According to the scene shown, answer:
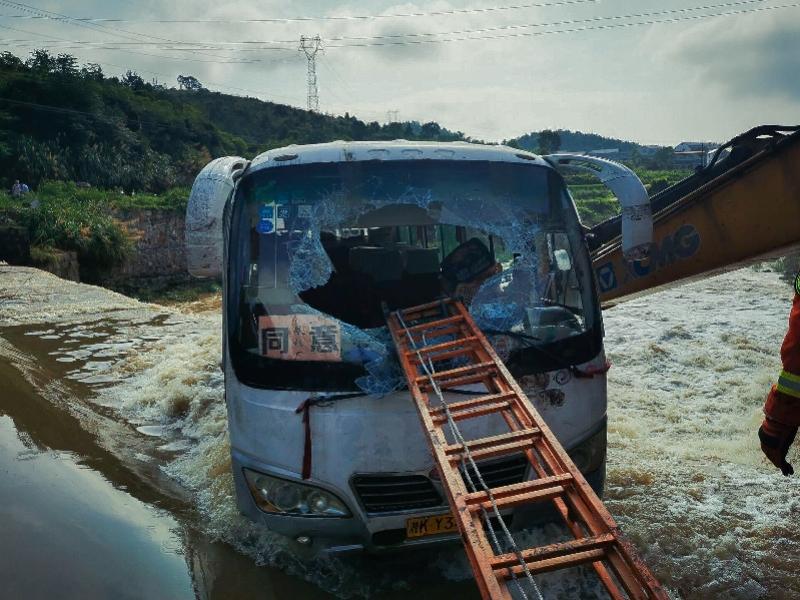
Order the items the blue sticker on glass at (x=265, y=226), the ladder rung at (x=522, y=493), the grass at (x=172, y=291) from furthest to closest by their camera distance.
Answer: the grass at (x=172, y=291)
the blue sticker on glass at (x=265, y=226)
the ladder rung at (x=522, y=493)

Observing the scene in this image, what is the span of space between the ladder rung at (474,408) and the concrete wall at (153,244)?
2398 cm

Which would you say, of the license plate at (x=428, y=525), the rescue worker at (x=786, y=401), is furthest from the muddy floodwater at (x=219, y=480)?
the rescue worker at (x=786, y=401)

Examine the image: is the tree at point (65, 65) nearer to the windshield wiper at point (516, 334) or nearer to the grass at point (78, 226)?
the grass at point (78, 226)

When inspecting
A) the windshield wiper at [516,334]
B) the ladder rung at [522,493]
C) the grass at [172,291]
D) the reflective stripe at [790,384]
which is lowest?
the grass at [172,291]

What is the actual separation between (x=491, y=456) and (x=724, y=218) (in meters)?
2.91

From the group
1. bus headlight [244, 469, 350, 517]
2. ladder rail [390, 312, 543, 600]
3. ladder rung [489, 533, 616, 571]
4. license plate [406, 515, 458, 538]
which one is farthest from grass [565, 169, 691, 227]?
ladder rung [489, 533, 616, 571]

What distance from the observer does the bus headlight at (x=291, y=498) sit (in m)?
3.31

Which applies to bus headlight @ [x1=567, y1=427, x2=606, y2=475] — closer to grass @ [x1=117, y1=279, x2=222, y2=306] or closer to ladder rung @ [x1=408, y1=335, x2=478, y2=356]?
ladder rung @ [x1=408, y1=335, x2=478, y2=356]

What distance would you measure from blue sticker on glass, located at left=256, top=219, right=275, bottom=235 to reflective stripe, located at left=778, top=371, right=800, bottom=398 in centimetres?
263

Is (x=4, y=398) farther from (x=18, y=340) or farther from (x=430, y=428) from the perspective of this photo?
(x=430, y=428)

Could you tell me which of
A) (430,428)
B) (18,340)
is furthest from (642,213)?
(18,340)

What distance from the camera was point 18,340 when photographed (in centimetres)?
1049

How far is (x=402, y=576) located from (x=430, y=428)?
165 centimetres

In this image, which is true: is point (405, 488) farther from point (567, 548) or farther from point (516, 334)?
point (567, 548)
